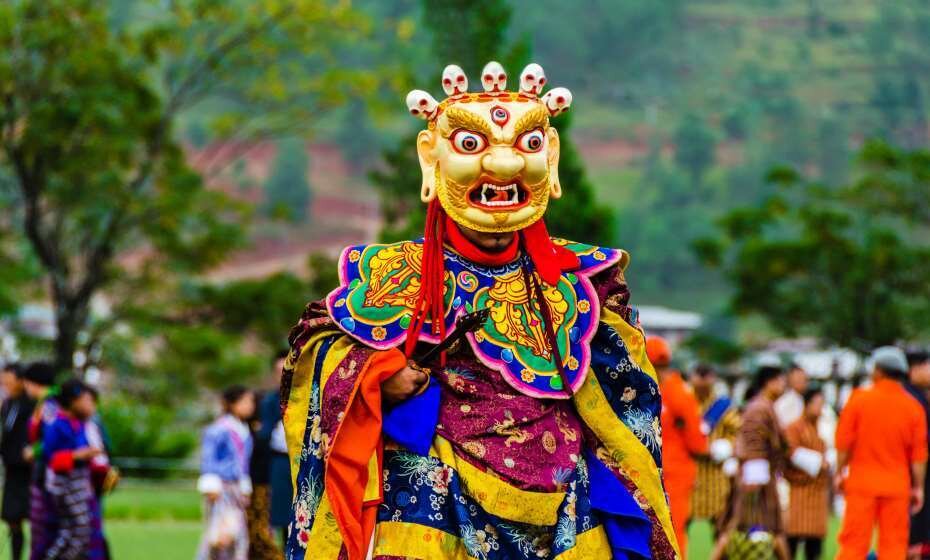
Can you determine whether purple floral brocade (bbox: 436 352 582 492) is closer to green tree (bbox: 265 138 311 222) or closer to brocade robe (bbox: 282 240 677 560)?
brocade robe (bbox: 282 240 677 560)

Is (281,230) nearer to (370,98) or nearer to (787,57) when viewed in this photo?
(787,57)

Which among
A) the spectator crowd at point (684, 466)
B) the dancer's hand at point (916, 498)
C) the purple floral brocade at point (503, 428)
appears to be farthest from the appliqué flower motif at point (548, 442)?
the dancer's hand at point (916, 498)

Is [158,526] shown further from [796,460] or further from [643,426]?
[643,426]

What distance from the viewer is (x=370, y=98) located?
2844cm

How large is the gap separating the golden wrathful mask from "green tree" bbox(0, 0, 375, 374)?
19999 millimetres

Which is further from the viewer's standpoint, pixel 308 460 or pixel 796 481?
pixel 796 481

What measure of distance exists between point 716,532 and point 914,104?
7956cm

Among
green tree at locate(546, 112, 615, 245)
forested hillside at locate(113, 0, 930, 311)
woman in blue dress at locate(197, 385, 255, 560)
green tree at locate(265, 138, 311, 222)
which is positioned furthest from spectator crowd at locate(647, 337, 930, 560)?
green tree at locate(265, 138, 311, 222)

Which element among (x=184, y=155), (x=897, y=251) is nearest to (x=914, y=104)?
(x=897, y=251)

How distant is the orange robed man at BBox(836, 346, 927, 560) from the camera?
440 inches

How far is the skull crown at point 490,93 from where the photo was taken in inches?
261

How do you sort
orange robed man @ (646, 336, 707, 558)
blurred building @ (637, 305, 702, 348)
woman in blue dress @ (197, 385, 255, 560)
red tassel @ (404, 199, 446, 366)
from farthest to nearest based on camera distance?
blurred building @ (637, 305, 702, 348)
orange robed man @ (646, 336, 707, 558)
woman in blue dress @ (197, 385, 255, 560)
red tassel @ (404, 199, 446, 366)

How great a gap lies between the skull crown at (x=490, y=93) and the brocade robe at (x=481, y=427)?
525 millimetres

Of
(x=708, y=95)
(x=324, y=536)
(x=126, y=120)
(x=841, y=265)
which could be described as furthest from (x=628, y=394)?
(x=708, y=95)
